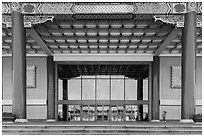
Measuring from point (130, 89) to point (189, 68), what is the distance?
14367 mm

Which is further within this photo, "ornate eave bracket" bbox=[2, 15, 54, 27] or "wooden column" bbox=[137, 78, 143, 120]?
"wooden column" bbox=[137, 78, 143, 120]

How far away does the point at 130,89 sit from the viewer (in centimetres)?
3209

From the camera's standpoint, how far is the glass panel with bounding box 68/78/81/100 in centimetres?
3186

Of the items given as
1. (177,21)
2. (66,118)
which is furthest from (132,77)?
(177,21)

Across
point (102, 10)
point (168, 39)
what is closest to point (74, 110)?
point (168, 39)

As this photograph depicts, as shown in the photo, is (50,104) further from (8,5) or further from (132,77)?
(8,5)

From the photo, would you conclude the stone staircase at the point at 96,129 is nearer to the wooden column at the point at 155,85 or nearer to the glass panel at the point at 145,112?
the wooden column at the point at 155,85

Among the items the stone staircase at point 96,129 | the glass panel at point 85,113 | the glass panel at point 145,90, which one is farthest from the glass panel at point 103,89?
the stone staircase at point 96,129

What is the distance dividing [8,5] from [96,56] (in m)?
12.9

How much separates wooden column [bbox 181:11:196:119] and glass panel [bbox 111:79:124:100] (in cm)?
1409

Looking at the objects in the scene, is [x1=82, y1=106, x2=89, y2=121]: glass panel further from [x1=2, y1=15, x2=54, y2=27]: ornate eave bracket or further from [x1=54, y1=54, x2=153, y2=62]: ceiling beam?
[x1=2, y1=15, x2=54, y2=27]: ornate eave bracket

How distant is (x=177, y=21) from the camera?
1889cm

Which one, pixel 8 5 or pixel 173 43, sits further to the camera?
pixel 173 43

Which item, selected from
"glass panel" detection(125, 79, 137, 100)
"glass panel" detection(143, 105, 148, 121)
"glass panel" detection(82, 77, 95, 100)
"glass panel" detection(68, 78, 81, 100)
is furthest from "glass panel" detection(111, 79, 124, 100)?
"glass panel" detection(68, 78, 81, 100)
